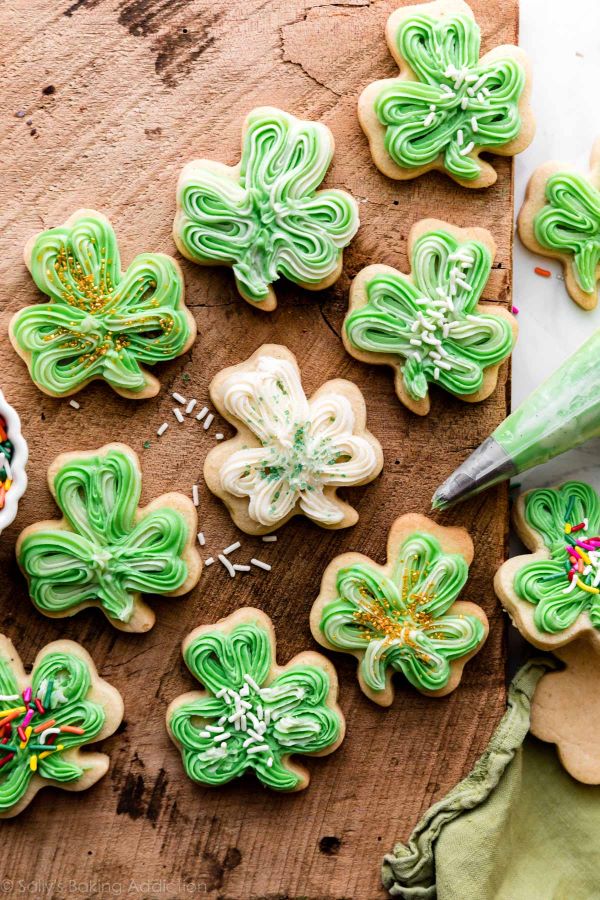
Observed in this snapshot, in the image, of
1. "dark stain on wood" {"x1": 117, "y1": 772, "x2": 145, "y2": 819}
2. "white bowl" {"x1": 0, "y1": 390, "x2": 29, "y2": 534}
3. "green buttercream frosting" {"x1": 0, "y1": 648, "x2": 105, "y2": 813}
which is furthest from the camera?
"dark stain on wood" {"x1": 117, "y1": 772, "x2": 145, "y2": 819}

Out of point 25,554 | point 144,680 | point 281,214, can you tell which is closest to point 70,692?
point 144,680

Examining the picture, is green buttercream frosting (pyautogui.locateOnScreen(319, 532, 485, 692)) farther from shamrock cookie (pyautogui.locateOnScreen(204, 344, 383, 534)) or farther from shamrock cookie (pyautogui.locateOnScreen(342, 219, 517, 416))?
shamrock cookie (pyautogui.locateOnScreen(342, 219, 517, 416))

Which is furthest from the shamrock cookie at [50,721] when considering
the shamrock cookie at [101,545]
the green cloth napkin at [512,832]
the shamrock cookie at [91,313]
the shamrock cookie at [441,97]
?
the shamrock cookie at [441,97]

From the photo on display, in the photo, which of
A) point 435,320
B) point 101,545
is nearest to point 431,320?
point 435,320

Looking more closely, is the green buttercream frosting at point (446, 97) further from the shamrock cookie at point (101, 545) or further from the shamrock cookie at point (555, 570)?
the shamrock cookie at point (101, 545)

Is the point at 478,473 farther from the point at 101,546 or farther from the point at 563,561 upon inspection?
the point at 101,546

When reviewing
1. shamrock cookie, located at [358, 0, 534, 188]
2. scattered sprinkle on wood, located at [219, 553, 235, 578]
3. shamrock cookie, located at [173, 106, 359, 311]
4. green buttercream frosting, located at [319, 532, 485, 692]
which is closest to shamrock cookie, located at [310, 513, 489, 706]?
green buttercream frosting, located at [319, 532, 485, 692]
